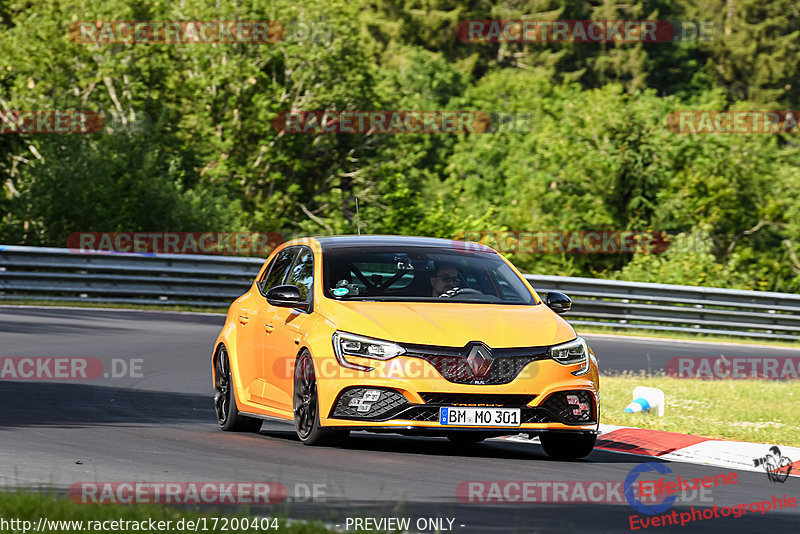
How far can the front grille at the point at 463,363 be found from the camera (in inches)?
367

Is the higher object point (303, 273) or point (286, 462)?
point (303, 273)

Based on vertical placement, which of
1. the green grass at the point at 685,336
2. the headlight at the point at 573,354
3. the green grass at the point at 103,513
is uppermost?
the green grass at the point at 103,513

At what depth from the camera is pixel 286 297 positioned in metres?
10.2

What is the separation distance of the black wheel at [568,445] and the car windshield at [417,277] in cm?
110

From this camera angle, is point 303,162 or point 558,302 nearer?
point 558,302

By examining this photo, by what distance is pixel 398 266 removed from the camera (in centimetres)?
1066

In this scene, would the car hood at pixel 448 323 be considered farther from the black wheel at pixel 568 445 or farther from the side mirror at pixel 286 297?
the black wheel at pixel 568 445

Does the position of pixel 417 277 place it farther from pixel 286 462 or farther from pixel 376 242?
pixel 286 462

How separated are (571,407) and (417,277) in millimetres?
1635

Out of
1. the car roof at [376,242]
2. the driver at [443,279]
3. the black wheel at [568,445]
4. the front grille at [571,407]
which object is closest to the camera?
the front grille at [571,407]

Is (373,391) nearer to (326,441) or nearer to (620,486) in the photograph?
(326,441)

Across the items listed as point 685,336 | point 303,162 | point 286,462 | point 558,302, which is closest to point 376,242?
point 558,302

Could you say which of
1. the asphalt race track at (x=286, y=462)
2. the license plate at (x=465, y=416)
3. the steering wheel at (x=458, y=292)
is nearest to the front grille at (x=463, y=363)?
the license plate at (x=465, y=416)

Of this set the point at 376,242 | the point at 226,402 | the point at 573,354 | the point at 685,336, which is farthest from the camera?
the point at 685,336
